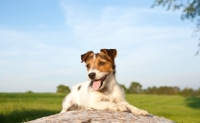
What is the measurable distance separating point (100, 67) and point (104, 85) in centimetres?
Answer: 57

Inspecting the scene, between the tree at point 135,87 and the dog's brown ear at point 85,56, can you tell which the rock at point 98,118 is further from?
the tree at point 135,87

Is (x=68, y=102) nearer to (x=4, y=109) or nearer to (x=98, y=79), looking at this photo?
(x=98, y=79)

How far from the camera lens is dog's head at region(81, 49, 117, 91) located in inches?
270

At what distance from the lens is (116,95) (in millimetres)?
7453

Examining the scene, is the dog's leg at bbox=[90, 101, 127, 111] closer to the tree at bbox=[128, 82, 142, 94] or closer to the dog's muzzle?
the dog's muzzle

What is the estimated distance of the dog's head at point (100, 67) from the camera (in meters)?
6.85

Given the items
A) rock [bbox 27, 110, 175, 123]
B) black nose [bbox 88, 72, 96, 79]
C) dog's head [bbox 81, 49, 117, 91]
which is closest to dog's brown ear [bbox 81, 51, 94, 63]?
dog's head [bbox 81, 49, 117, 91]

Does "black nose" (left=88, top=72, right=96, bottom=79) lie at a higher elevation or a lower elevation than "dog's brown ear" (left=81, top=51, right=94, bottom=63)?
lower

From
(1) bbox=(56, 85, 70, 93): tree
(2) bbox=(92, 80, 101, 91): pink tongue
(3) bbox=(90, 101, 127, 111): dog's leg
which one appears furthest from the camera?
(1) bbox=(56, 85, 70, 93): tree

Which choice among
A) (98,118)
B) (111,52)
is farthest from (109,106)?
(111,52)

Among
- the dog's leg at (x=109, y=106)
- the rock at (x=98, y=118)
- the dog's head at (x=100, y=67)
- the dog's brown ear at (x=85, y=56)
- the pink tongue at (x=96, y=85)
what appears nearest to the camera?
the rock at (x=98, y=118)

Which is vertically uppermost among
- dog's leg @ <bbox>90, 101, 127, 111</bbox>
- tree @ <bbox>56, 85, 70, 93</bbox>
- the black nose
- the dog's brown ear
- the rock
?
tree @ <bbox>56, 85, 70, 93</bbox>

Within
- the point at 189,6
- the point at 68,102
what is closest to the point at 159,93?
the point at 189,6

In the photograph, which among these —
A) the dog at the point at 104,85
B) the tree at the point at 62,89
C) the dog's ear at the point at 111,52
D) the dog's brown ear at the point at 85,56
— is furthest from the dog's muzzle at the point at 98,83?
the tree at the point at 62,89
